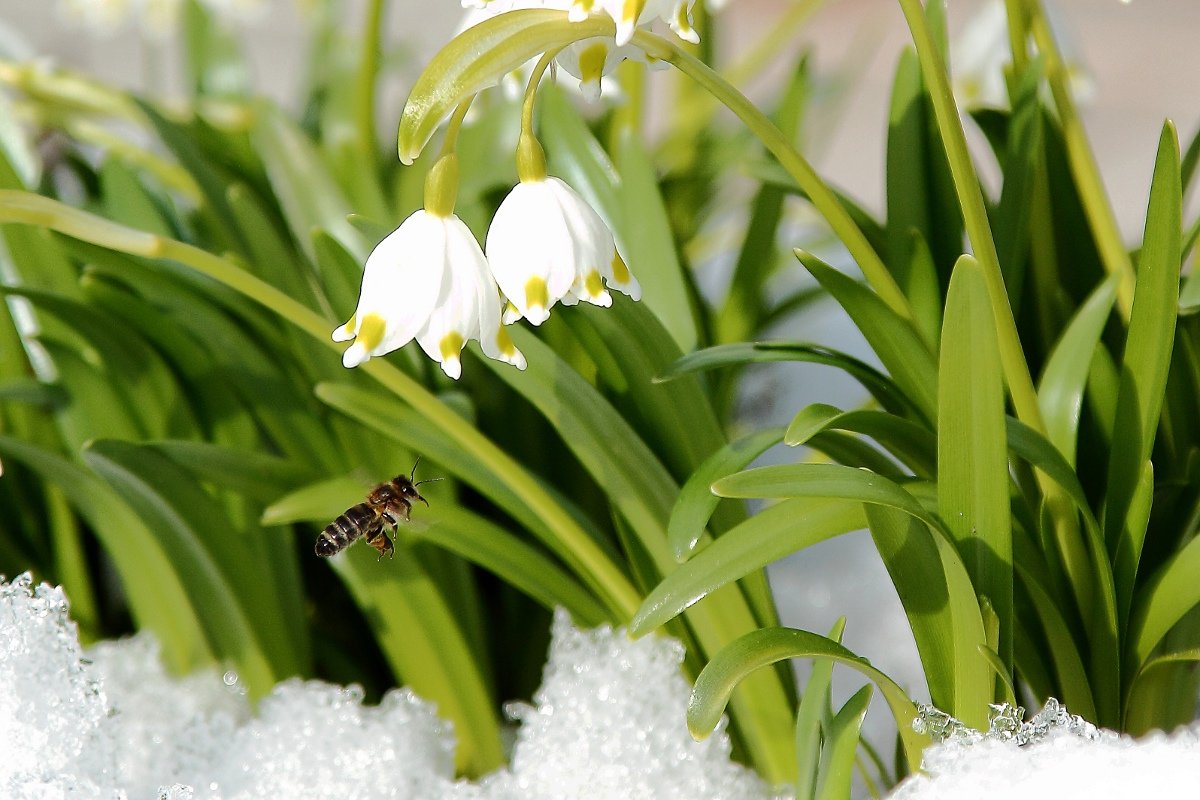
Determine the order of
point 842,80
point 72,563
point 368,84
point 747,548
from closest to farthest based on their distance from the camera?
point 747,548, point 72,563, point 368,84, point 842,80

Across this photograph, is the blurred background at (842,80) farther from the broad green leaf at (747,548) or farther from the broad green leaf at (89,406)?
the broad green leaf at (89,406)

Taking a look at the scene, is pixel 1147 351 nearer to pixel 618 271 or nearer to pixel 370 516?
pixel 618 271

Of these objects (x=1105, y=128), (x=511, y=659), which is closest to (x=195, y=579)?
(x=511, y=659)

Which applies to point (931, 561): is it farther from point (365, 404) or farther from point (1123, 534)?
point (365, 404)

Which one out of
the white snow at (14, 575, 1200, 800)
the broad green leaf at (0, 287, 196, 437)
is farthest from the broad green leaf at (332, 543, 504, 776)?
the broad green leaf at (0, 287, 196, 437)

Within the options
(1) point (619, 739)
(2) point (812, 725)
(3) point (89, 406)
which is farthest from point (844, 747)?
(3) point (89, 406)

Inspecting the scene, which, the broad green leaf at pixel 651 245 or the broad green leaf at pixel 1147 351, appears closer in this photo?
the broad green leaf at pixel 1147 351

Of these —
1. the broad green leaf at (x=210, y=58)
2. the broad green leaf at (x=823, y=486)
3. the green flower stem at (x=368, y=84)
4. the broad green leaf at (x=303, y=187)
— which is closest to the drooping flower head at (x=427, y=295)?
the broad green leaf at (x=823, y=486)
